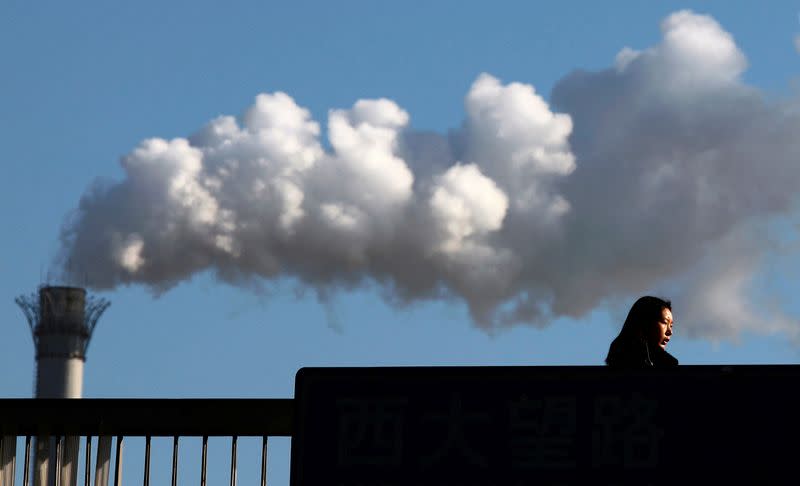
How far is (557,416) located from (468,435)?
0.99ft

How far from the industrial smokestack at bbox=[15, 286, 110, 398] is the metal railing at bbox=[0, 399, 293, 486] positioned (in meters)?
107

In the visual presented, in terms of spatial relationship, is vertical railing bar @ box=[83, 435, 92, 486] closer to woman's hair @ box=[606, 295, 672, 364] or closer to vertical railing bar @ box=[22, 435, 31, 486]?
vertical railing bar @ box=[22, 435, 31, 486]

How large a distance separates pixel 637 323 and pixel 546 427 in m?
2.20

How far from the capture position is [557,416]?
4691 mm

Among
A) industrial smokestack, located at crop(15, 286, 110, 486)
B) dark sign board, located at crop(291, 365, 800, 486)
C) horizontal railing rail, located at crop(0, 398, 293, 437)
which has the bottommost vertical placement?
dark sign board, located at crop(291, 365, 800, 486)

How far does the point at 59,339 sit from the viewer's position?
113 m

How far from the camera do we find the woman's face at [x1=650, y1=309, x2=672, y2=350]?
676cm

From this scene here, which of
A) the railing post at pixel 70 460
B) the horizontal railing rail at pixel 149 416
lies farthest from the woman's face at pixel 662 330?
the railing post at pixel 70 460

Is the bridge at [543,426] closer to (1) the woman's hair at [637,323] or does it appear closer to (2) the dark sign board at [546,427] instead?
(2) the dark sign board at [546,427]

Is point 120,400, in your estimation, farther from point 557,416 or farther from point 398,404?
point 557,416

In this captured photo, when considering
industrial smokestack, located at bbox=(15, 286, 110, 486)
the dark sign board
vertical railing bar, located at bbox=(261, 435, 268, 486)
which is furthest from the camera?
industrial smokestack, located at bbox=(15, 286, 110, 486)

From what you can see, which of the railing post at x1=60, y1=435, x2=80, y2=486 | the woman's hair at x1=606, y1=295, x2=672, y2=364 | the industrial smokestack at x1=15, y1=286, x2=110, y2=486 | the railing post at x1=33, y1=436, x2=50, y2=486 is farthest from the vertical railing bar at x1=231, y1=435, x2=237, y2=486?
the industrial smokestack at x1=15, y1=286, x2=110, y2=486

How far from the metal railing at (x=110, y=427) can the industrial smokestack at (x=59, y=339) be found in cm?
10696

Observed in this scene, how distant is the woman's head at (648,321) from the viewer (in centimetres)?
673
